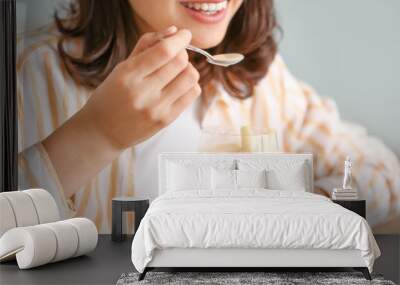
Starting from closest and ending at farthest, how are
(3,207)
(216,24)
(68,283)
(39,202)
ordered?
1. (68,283)
2. (3,207)
3. (39,202)
4. (216,24)

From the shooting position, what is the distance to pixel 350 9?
665 centimetres

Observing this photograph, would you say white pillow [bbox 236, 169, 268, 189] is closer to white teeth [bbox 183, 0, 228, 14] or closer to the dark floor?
the dark floor

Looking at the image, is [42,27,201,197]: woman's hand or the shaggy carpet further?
[42,27,201,197]: woman's hand

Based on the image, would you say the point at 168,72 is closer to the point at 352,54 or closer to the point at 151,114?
the point at 151,114

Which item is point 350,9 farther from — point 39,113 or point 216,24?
point 39,113

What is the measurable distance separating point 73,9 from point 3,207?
2341mm

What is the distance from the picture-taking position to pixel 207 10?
6.52 meters

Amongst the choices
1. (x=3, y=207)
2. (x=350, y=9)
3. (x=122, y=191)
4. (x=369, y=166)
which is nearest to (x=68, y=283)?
(x=3, y=207)

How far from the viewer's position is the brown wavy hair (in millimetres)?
6594

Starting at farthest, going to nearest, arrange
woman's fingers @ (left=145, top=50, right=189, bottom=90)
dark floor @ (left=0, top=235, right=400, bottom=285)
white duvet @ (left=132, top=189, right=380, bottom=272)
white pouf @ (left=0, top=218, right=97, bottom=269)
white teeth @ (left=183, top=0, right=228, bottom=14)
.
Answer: white teeth @ (left=183, top=0, right=228, bottom=14)
woman's fingers @ (left=145, top=50, right=189, bottom=90)
white pouf @ (left=0, top=218, right=97, bottom=269)
dark floor @ (left=0, top=235, right=400, bottom=285)
white duvet @ (left=132, top=189, right=380, bottom=272)

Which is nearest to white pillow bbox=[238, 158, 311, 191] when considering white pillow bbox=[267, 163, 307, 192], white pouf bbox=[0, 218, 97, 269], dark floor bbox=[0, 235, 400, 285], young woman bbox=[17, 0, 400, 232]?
white pillow bbox=[267, 163, 307, 192]

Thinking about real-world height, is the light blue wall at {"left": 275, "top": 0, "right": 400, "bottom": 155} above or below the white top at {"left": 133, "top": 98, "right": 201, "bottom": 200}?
above

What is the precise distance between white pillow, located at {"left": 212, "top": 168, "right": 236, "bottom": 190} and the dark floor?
3.13 feet

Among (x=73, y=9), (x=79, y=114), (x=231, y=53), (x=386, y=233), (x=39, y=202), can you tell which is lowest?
(x=386, y=233)
